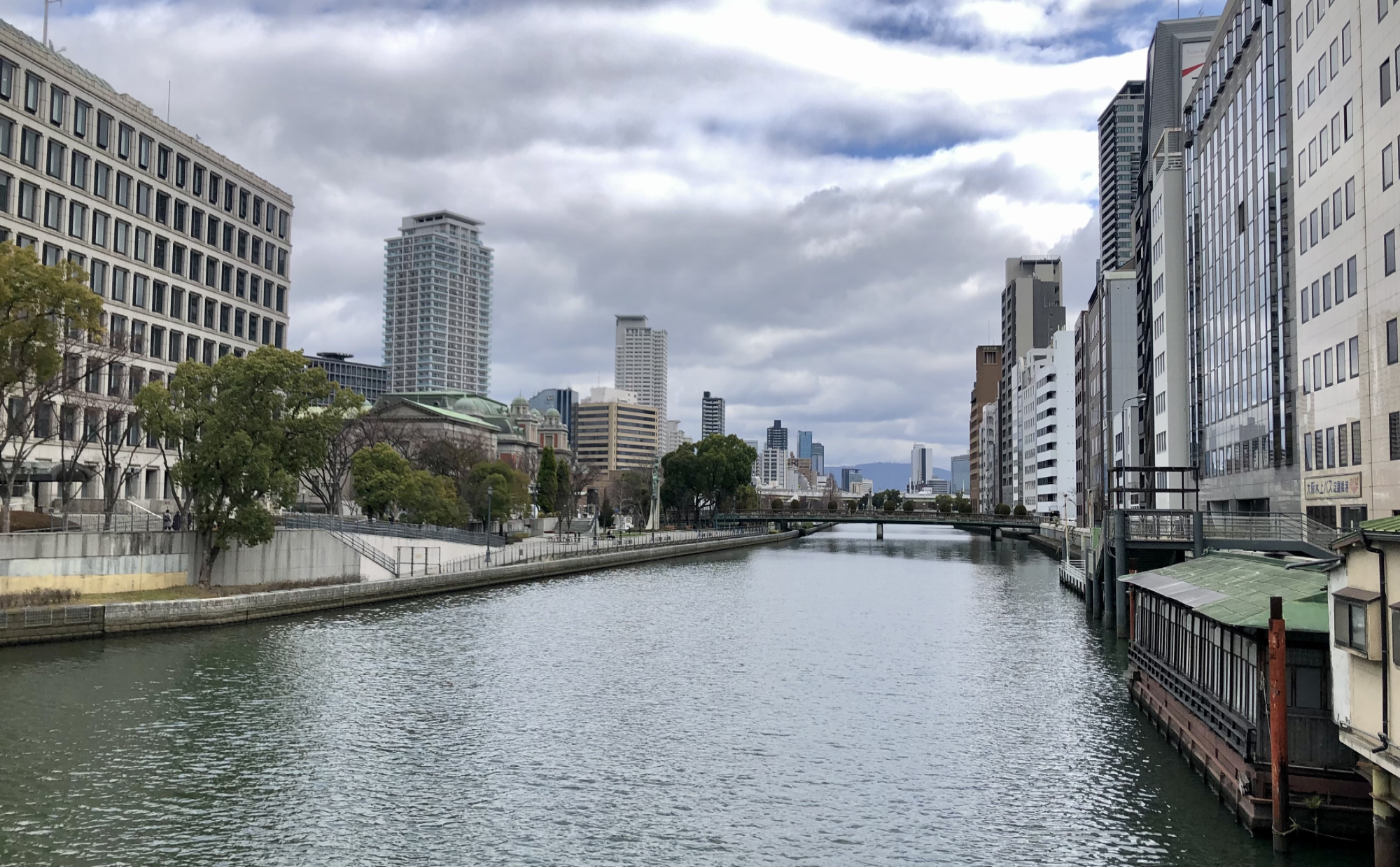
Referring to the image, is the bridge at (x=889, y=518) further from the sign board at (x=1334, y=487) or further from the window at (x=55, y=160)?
the window at (x=55, y=160)

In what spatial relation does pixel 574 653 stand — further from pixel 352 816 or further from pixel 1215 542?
pixel 1215 542

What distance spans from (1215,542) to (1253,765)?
30.8 metres

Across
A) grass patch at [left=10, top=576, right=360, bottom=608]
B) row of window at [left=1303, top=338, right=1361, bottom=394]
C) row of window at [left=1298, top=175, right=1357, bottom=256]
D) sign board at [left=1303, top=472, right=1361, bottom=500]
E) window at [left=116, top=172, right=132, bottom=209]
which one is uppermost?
window at [left=116, top=172, right=132, bottom=209]

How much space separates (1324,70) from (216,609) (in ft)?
190

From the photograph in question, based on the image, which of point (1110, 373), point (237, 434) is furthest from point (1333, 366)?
point (1110, 373)

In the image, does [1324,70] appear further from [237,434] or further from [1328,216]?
[237,434]

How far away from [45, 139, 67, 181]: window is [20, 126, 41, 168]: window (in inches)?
38.8

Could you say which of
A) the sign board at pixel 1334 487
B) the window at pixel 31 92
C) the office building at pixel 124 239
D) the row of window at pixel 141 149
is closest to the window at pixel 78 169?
the office building at pixel 124 239

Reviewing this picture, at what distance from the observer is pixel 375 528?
238 feet

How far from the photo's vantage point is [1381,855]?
62.2 feet

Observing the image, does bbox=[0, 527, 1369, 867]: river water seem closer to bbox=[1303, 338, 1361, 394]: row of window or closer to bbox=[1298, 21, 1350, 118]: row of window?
bbox=[1303, 338, 1361, 394]: row of window

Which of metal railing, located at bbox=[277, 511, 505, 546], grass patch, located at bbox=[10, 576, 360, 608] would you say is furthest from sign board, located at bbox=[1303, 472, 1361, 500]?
metal railing, located at bbox=[277, 511, 505, 546]

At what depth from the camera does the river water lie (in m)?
21.9

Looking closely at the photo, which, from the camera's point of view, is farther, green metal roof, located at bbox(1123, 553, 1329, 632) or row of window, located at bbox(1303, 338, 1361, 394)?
row of window, located at bbox(1303, 338, 1361, 394)
